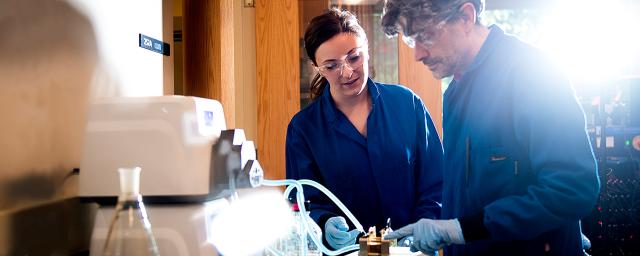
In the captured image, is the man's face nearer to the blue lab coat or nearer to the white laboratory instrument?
the blue lab coat

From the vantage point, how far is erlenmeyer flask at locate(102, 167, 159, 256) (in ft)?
2.81

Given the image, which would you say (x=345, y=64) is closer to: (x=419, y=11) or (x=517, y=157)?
(x=419, y=11)

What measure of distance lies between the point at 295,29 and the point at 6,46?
6.94ft

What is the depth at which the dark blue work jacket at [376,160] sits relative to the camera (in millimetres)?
2051

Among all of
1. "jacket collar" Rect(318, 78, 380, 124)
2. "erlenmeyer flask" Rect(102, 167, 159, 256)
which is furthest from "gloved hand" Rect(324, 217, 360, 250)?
"erlenmeyer flask" Rect(102, 167, 159, 256)

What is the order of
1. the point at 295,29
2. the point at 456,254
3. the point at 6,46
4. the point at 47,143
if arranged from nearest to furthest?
1. the point at 6,46
2. the point at 47,143
3. the point at 456,254
4. the point at 295,29

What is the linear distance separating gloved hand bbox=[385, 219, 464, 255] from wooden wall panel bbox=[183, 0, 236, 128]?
54.5 inches

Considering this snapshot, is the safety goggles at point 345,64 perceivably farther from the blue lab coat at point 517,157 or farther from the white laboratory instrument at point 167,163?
the white laboratory instrument at point 167,163

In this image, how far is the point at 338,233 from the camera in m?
1.74

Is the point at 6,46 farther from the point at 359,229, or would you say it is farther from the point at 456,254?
A: the point at 456,254

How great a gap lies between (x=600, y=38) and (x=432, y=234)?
3.69m

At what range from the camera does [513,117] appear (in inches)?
50.1

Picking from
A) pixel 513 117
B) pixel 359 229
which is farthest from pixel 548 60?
pixel 359 229

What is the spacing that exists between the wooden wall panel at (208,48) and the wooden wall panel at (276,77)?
1.61 feet
